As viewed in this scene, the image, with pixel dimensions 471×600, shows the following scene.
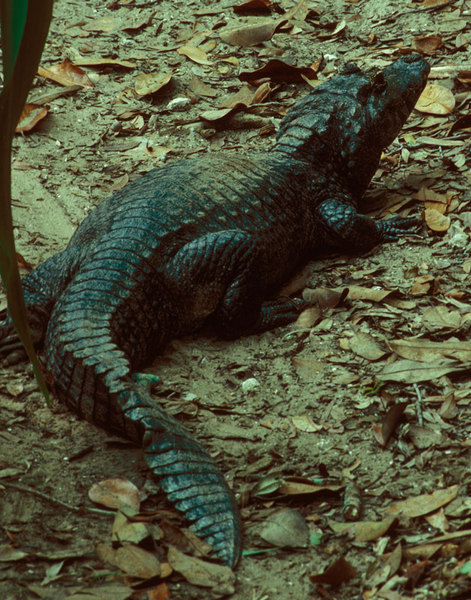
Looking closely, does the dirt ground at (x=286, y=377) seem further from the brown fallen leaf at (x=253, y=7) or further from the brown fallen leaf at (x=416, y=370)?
the brown fallen leaf at (x=253, y=7)

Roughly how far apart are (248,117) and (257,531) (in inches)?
140

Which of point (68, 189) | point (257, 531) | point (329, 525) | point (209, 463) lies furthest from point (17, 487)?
point (68, 189)

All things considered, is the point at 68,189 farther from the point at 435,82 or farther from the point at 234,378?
the point at 435,82

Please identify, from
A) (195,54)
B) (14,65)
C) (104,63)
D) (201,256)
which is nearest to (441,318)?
(201,256)

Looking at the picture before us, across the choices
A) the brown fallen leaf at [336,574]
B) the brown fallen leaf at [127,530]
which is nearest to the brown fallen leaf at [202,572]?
the brown fallen leaf at [127,530]

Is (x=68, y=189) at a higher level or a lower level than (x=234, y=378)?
higher

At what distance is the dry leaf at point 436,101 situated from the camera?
4904 millimetres

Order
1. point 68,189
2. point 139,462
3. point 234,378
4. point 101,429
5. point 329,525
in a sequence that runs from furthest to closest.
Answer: point 68,189, point 234,378, point 101,429, point 139,462, point 329,525

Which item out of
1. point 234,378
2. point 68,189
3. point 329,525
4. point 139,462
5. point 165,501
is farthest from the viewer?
point 68,189

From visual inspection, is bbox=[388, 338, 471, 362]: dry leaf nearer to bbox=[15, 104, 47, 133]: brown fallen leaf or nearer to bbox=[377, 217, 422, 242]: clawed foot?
bbox=[377, 217, 422, 242]: clawed foot

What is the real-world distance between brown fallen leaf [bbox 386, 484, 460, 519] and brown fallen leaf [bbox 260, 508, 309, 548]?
287 mm

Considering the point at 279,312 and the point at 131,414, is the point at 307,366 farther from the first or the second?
the point at 131,414

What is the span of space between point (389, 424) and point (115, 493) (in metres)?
1.03

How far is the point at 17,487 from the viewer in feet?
8.11
